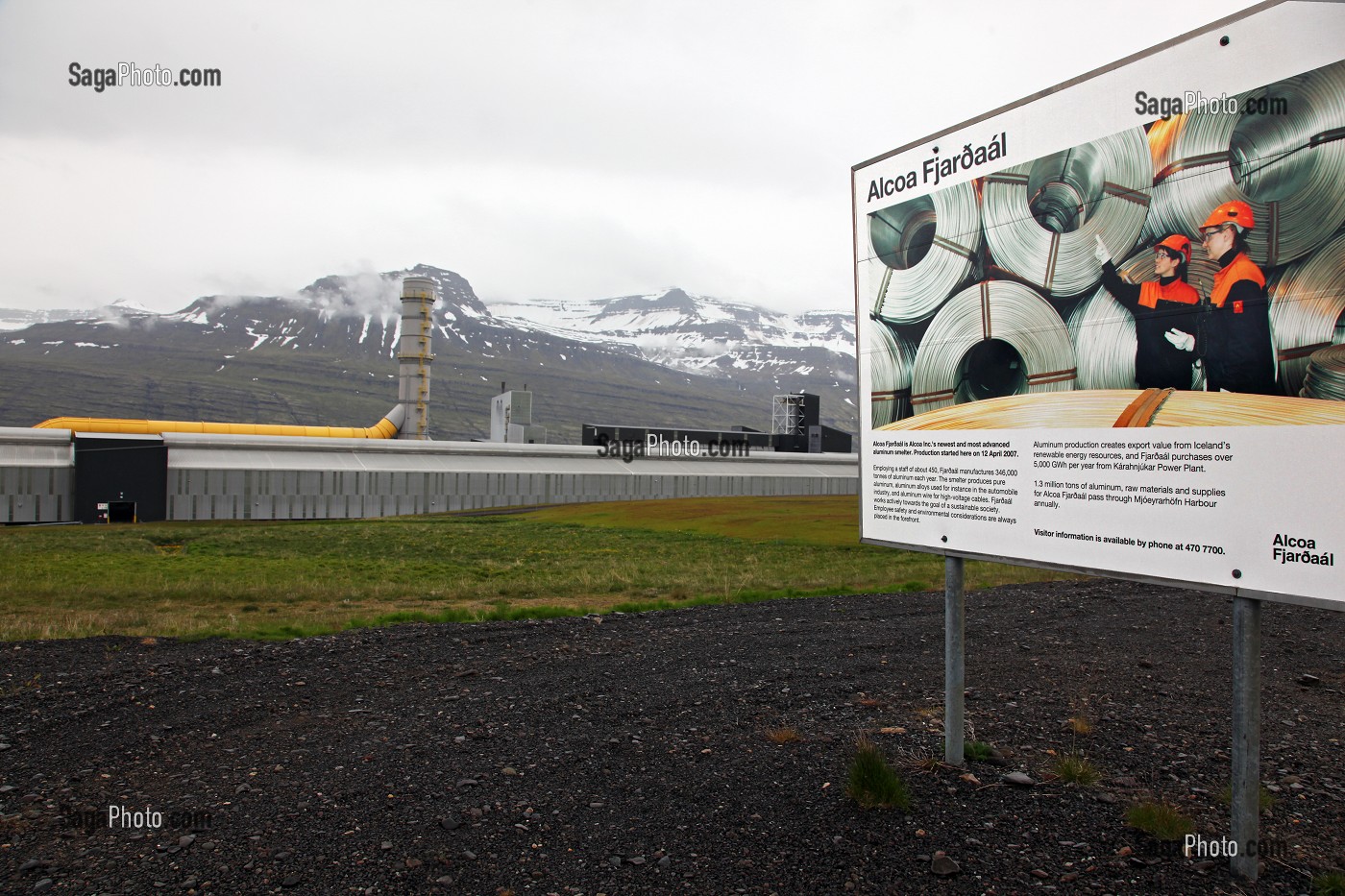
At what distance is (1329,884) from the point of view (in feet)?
16.6

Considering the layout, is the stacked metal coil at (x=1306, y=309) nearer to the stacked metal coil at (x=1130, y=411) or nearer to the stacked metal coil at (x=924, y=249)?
the stacked metal coil at (x=1130, y=411)

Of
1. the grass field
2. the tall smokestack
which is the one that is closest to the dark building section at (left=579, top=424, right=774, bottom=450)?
the tall smokestack

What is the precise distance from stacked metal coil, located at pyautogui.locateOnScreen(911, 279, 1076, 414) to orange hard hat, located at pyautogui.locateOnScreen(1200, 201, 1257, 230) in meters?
1.25

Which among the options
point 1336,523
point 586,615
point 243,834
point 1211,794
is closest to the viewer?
point 1336,523

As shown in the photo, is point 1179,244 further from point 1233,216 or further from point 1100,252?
point 1100,252

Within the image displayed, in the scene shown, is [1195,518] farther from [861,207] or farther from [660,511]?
[660,511]

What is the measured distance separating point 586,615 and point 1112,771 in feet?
32.4

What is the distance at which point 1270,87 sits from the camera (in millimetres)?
5121

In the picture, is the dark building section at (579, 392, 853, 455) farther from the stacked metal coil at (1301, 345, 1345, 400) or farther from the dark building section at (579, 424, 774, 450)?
the stacked metal coil at (1301, 345, 1345, 400)

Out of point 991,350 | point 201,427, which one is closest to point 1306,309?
point 991,350

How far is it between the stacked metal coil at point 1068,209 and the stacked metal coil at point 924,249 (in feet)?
0.75

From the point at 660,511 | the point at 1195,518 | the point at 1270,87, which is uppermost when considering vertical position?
the point at 1270,87

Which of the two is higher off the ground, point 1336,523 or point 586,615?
point 1336,523

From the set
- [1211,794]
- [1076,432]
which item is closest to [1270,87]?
[1076,432]
